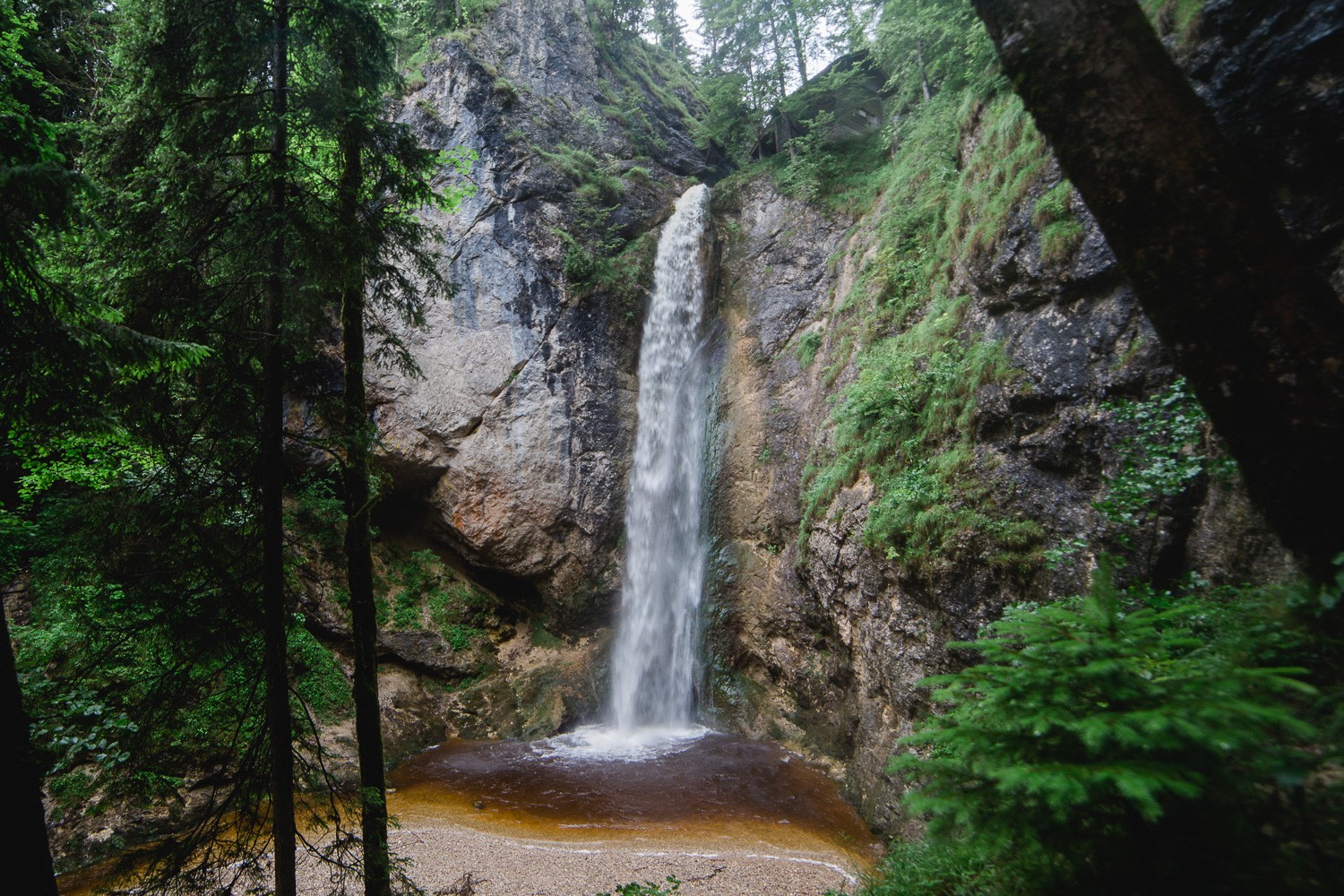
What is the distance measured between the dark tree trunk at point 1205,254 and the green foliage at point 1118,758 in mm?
655

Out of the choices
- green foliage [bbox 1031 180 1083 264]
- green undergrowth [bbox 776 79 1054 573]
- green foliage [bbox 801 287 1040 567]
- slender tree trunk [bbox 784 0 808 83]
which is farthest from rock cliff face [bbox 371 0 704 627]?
green foliage [bbox 1031 180 1083 264]

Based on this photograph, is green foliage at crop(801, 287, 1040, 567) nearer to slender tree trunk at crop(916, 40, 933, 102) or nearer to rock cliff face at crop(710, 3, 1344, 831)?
rock cliff face at crop(710, 3, 1344, 831)

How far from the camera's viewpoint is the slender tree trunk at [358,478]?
16.1 feet

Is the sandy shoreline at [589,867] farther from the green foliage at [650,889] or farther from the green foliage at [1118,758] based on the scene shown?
the green foliage at [1118,758]

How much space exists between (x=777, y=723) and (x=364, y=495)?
8678 millimetres

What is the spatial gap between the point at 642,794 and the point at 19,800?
7424 mm

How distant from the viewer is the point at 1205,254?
2312 millimetres

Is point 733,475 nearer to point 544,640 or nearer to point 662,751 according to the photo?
point 662,751

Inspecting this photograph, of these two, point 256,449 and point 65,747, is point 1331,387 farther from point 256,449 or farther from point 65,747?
point 65,747

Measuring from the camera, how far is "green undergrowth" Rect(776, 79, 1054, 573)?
23.1 feet

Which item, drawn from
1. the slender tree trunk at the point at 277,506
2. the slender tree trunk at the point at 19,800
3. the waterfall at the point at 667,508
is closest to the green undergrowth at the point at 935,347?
the waterfall at the point at 667,508

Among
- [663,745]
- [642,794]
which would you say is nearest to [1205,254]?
[642,794]

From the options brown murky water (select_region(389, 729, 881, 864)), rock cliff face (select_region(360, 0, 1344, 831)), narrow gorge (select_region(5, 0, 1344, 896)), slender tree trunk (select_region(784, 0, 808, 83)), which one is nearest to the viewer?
narrow gorge (select_region(5, 0, 1344, 896))

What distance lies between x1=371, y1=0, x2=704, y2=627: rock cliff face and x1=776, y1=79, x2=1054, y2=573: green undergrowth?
582cm
